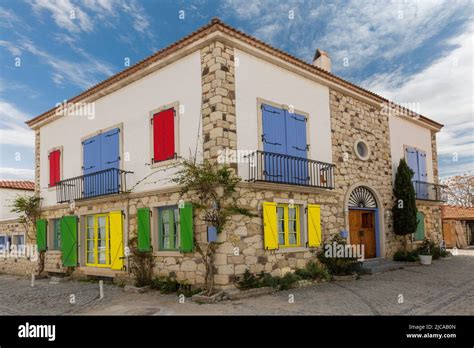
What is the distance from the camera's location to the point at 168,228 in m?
10.4

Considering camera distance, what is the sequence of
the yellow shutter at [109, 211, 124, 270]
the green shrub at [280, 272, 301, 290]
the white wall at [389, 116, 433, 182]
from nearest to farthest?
Result: the green shrub at [280, 272, 301, 290], the yellow shutter at [109, 211, 124, 270], the white wall at [389, 116, 433, 182]

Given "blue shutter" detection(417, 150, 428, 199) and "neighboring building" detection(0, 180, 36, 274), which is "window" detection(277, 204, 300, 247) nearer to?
"blue shutter" detection(417, 150, 428, 199)

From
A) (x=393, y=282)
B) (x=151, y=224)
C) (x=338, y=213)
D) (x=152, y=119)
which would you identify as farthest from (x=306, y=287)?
(x=152, y=119)

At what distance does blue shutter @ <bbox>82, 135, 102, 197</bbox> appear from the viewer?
12431 millimetres

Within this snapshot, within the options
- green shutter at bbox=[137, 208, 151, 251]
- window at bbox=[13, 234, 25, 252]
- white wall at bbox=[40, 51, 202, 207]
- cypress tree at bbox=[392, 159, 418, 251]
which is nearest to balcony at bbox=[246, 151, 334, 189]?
white wall at bbox=[40, 51, 202, 207]

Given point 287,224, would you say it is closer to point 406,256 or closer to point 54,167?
point 406,256

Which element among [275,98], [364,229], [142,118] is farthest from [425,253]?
[142,118]

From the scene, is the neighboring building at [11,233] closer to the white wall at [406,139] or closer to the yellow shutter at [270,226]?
the yellow shutter at [270,226]

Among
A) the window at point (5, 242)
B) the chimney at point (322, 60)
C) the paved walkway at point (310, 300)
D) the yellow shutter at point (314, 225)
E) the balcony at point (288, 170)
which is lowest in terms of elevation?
the paved walkway at point (310, 300)

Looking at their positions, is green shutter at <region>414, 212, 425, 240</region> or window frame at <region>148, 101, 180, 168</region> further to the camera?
green shutter at <region>414, 212, 425, 240</region>

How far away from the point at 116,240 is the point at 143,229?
1462 mm

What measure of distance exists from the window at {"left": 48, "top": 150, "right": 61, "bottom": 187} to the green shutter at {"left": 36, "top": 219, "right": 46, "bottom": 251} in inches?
58.0

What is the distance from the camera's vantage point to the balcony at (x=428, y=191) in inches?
633

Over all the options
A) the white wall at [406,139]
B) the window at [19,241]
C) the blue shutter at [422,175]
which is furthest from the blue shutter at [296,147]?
the window at [19,241]
